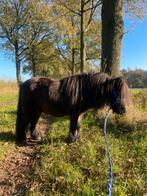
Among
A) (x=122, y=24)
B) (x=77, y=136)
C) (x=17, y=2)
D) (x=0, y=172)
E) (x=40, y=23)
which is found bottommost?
(x=0, y=172)

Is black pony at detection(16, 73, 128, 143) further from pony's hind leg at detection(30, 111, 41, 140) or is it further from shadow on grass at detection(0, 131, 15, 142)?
shadow on grass at detection(0, 131, 15, 142)

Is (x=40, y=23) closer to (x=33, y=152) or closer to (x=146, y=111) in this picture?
(x=146, y=111)

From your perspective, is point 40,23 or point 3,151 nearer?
point 3,151

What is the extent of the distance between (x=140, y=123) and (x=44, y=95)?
258 cm

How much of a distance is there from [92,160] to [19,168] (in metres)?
1.37

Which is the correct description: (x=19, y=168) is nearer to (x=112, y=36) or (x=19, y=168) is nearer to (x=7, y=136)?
(x=7, y=136)

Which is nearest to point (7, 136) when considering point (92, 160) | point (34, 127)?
point (34, 127)

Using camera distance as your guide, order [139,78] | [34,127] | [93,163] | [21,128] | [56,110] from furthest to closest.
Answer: [139,78]
[34,127]
[21,128]
[56,110]
[93,163]

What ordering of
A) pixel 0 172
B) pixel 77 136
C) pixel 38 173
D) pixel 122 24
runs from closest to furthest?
pixel 38 173
pixel 0 172
pixel 77 136
pixel 122 24

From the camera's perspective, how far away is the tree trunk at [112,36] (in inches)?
384

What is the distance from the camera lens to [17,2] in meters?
30.3

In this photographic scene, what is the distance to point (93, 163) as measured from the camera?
500cm

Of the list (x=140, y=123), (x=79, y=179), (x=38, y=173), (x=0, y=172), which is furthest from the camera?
(x=140, y=123)

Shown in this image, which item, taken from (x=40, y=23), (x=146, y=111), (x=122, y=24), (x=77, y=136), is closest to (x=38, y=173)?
(x=77, y=136)
